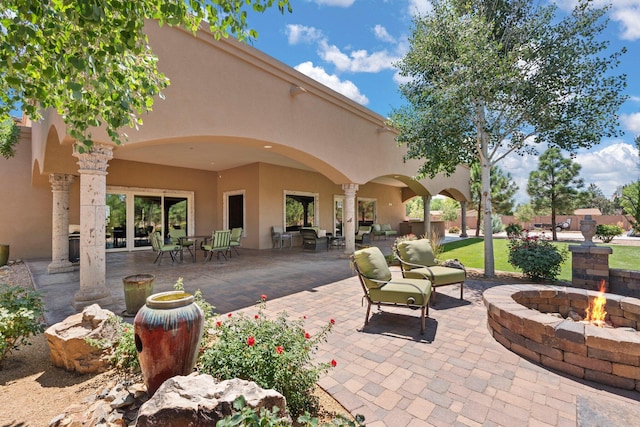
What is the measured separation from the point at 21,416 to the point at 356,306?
3476mm

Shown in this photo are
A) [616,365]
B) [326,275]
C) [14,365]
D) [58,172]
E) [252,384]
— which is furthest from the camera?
[58,172]

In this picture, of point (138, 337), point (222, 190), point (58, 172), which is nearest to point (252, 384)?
point (138, 337)

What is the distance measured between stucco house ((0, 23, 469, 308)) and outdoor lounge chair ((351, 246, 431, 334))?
3.64m

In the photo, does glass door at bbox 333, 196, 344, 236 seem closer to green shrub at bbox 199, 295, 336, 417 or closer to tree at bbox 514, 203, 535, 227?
green shrub at bbox 199, 295, 336, 417

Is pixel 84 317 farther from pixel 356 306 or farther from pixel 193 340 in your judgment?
pixel 356 306

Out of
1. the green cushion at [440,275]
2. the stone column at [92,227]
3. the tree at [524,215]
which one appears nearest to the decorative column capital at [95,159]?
the stone column at [92,227]

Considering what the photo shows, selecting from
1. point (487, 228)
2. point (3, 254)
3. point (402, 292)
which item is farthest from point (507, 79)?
point (3, 254)

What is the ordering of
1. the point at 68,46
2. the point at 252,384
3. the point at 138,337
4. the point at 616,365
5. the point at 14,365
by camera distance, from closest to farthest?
the point at 252,384
the point at 138,337
the point at 68,46
the point at 616,365
the point at 14,365

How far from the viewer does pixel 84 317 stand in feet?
9.16

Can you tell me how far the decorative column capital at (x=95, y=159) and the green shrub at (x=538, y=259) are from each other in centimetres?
753

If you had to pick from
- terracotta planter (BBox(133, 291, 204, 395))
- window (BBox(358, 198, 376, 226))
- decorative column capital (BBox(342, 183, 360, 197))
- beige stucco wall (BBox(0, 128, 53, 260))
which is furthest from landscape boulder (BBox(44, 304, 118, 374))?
window (BBox(358, 198, 376, 226))

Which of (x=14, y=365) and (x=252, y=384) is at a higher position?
(x=252, y=384)

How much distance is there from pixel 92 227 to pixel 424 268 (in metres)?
→ 5.02

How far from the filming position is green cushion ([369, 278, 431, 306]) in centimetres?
334
